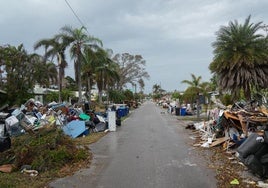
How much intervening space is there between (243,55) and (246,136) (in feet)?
33.7

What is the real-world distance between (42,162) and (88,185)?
2097 millimetres

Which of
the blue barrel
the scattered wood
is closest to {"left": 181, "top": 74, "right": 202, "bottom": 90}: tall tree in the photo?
the blue barrel

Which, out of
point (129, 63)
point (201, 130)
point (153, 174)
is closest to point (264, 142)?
point (153, 174)

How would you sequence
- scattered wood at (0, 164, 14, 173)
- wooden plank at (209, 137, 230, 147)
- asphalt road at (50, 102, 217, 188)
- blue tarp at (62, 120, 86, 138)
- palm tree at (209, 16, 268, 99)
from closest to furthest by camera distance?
asphalt road at (50, 102, 217, 188), scattered wood at (0, 164, 14, 173), wooden plank at (209, 137, 230, 147), blue tarp at (62, 120, 86, 138), palm tree at (209, 16, 268, 99)

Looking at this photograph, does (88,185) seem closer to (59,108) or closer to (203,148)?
(203,148)

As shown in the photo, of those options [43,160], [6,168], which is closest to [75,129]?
[43,160]

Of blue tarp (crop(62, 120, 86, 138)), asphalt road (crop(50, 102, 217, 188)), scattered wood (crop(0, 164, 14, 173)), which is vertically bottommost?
asphalt road (crop(50, 102, 217, 188))

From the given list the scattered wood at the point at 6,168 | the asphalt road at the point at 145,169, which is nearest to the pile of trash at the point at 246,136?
the asphalt road at the point at 145,169

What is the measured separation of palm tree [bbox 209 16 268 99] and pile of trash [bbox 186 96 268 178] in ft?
16.1

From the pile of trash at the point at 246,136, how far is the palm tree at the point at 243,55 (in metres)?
4.90

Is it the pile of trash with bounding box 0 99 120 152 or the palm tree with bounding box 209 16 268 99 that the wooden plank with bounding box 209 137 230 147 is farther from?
the palm tree with bounding box 209 16 268 99

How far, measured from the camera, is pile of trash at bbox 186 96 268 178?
7551mm

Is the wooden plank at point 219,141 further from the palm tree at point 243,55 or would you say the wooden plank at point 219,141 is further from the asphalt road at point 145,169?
the palm tree at point 243,55

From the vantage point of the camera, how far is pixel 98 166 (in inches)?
365
